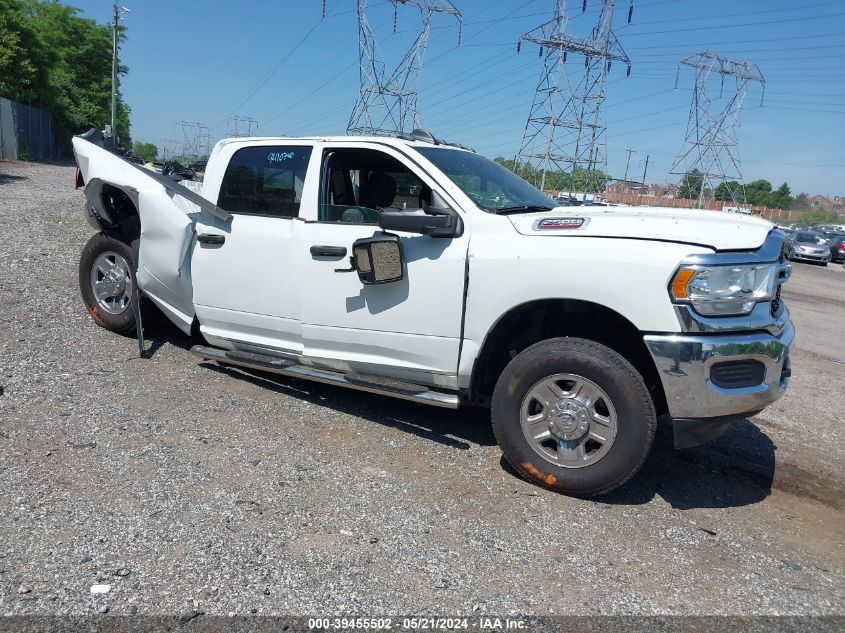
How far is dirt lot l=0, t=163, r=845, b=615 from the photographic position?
9.60 feet

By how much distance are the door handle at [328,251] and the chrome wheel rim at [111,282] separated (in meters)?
2.38

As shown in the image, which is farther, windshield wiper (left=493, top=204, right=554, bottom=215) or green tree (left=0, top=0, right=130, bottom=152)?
green tree (left=0, top=0, right=130, bottom=152)

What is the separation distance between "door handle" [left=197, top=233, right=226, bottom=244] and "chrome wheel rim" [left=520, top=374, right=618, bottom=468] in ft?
8.50

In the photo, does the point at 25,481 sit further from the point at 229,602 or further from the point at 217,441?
the point at 229,602

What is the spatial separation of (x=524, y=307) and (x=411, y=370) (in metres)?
0.89

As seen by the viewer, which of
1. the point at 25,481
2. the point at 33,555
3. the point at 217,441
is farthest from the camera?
the point at 217,441

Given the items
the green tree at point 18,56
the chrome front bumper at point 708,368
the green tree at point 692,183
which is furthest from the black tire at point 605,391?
the green tree at point 692,183

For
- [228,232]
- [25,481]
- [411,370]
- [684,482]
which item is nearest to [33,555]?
[25,481]

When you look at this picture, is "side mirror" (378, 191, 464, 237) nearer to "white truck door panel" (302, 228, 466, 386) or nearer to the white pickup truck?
the white pickup truck

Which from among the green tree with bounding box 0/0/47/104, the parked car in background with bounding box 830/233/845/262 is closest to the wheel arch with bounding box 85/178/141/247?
the green tree with bounding box 0/0/47/104

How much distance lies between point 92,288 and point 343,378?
3169mm

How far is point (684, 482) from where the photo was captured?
4.19 m

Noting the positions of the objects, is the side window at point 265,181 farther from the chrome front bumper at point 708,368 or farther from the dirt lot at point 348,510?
the chrome front bumper at point 708,368

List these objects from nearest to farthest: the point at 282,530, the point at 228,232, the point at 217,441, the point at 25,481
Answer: the point at 282,530
the point at 25,481
the point at 217,441
the point at 228,232
